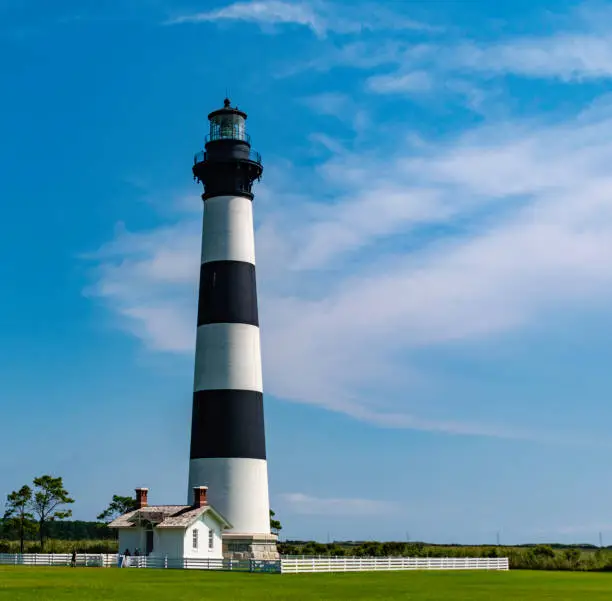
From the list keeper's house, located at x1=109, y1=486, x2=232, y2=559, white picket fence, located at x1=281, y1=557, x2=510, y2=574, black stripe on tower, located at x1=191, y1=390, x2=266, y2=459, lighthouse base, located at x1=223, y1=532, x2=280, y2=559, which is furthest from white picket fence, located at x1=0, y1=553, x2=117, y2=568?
white picket fence, located at x1=281, y1=557, x2=510, y2=574

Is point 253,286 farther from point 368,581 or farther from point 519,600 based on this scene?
point 519,600

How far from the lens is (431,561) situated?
176 ft

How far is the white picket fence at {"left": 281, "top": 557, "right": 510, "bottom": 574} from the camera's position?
46.1 m

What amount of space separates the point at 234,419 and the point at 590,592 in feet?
74.8

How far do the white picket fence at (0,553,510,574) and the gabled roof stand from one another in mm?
1873

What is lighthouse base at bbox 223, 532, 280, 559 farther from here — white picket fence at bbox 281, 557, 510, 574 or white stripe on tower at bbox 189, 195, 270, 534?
white picket fence at bbox 281, 557, 510, 574

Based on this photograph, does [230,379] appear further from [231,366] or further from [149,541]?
[149,541]

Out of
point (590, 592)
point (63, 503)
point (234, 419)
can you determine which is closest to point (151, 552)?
point (234, 419)

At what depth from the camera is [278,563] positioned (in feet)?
148

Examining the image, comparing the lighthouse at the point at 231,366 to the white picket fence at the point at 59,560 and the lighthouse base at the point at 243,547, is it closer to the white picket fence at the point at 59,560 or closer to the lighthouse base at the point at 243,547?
the lighthouse base at the point at 243,547

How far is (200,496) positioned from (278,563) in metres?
7.01

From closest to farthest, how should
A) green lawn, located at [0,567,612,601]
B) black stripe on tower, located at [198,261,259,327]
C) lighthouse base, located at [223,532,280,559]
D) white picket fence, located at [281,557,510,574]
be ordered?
green lawn, located at [0,567,612,601], white picket fence, located at [281,557,510,574], lighthouse base, located at [223,532,280,559], black stripe on tower, located at [198,261,259,327]

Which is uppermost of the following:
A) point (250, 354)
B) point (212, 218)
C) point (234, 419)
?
point (212, 218)

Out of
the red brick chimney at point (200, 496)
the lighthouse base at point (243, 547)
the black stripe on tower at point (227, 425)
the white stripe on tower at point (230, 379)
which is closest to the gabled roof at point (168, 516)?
the red brick chimney at point (200, 496)
